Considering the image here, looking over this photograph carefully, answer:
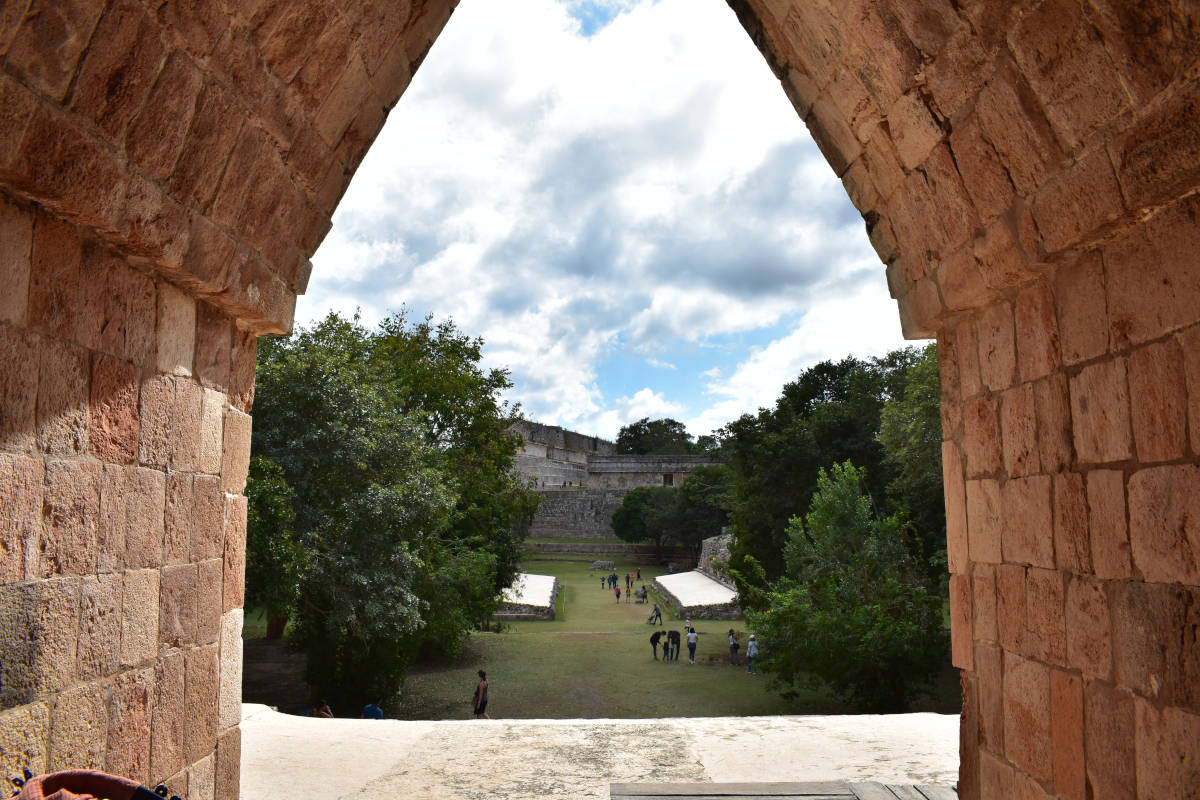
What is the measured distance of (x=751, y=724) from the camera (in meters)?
7.61

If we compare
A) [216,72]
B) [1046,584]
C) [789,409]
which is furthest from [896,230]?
[789,409]

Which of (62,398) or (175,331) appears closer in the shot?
(62,398)

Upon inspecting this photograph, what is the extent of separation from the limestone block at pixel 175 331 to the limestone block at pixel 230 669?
1231 mm

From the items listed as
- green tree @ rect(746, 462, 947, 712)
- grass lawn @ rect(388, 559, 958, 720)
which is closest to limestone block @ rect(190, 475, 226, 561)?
grass lawn @ rect(388, 559, 958, 720)

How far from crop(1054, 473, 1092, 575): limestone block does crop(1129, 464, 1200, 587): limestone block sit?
0.26 metres

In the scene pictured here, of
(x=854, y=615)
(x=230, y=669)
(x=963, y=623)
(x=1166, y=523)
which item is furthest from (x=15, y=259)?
(x=854, y=615)

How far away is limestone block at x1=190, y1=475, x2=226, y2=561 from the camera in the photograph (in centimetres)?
368

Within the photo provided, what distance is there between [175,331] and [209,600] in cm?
122

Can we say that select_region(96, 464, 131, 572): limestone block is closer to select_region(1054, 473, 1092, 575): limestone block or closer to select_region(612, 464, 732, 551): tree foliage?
select_region(1054, 473, 1092, 575): limestone block

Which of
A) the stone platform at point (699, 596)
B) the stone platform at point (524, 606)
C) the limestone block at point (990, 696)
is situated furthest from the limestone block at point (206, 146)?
the stone platform at point (524, 606)

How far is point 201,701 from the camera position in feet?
12.1

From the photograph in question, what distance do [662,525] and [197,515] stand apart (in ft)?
133

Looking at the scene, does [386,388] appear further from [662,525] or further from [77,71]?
[662,525]

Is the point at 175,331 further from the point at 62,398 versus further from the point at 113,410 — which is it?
the point at 62,398
